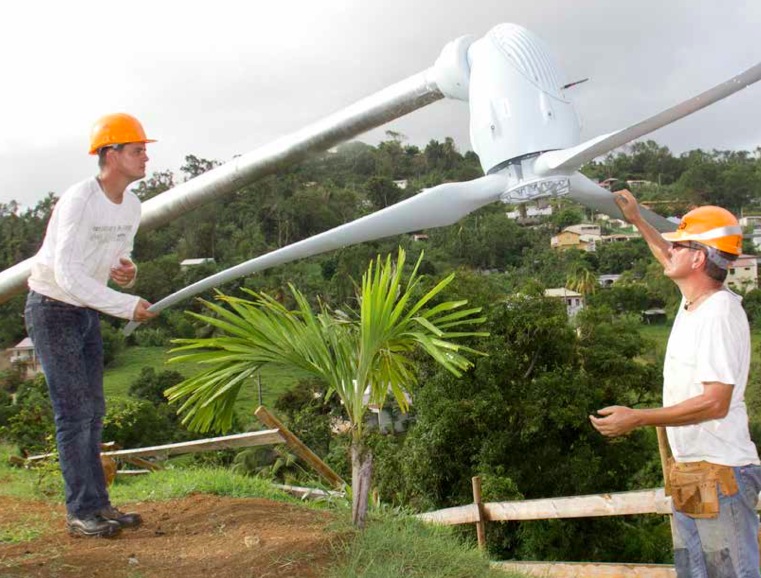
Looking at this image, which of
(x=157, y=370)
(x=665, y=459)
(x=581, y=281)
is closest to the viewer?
(x=665, y=459)

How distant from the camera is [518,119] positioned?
3127 millimetres

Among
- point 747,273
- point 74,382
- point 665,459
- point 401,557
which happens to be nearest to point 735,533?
point 665,459

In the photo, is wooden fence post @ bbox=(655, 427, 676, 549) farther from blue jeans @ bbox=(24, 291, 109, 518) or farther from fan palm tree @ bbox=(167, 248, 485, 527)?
blue jeans @ bbox=(24, 291, 109, 518)

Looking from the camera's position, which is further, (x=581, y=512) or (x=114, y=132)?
(x=581, y=512)

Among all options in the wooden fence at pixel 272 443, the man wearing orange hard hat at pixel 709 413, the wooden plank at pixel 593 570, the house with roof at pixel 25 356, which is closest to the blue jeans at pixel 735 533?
the man wearing orange hard hat at pixel 709 413

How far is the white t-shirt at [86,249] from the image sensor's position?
3135 millimetres

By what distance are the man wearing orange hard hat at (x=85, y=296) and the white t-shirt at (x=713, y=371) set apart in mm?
1896

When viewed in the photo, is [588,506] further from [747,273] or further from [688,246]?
[747,273]

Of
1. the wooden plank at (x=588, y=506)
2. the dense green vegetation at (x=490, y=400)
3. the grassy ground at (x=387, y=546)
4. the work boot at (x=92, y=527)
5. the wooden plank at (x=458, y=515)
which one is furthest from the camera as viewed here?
the dense green vegetation at (x=490, y=400)

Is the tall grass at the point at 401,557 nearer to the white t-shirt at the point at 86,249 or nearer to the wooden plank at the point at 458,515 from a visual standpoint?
the white t-shirt at the point at 86,249

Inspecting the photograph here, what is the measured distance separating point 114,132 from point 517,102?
1570 millimetres

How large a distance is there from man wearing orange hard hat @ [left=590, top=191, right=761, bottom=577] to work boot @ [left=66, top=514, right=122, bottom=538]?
2065 millimetres

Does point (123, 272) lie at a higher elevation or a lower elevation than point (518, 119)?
lower

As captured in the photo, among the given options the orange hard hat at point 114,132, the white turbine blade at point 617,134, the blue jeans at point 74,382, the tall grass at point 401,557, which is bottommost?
the tall grass at point 401,557
